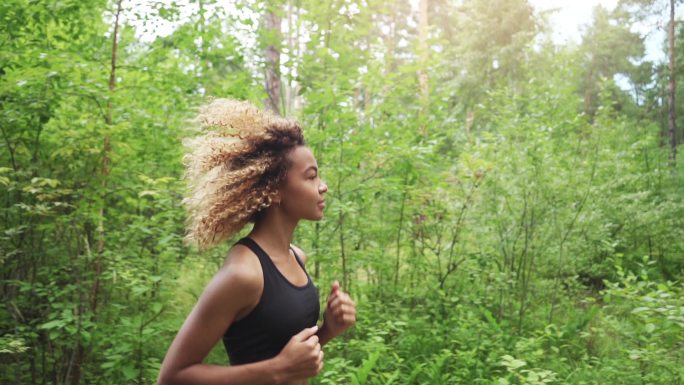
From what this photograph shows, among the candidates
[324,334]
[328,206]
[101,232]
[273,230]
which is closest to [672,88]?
[328,206]

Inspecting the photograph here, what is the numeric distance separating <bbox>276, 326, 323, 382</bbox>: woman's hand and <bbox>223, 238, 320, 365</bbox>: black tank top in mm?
104

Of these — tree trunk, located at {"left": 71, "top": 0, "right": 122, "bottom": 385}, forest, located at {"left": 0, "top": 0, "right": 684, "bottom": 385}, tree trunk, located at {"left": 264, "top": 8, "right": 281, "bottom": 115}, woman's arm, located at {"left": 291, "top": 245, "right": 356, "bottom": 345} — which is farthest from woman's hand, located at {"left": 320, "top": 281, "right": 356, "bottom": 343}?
tree trunk, located at {"left": 71, "top": 0, "right": 122, "bottom": 385}

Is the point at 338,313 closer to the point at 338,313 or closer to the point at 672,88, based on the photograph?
the point at 338,313

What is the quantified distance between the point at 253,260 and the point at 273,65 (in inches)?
139

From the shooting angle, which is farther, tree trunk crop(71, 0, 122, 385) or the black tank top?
tree trunk crop(71, 0, 122, 385)

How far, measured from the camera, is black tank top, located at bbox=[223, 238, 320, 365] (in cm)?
153

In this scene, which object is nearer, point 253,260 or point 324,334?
point 253,260

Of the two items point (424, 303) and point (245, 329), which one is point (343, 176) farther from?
point (245, 329)

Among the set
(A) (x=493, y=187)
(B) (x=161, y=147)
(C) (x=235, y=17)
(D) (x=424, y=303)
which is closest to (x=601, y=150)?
(A) (x=493, y=187)

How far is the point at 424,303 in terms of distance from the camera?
19.0 ft

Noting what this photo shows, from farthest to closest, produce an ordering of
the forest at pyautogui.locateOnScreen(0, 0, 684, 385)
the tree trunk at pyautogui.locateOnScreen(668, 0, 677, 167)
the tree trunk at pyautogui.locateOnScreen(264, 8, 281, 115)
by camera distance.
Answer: the tree trunk at pyautogui.locateOnScreen(668, 0, 677, 167)
the tree trunk at pyautogui.locateOnScreen(264, 8, 281, 115)
the forest at pyautogui.locateOnScreen(0, 0, 684, 385)

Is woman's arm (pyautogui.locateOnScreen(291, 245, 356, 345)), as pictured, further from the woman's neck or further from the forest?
the forest

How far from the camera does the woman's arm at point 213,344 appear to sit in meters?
1.42

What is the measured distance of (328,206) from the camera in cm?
468
